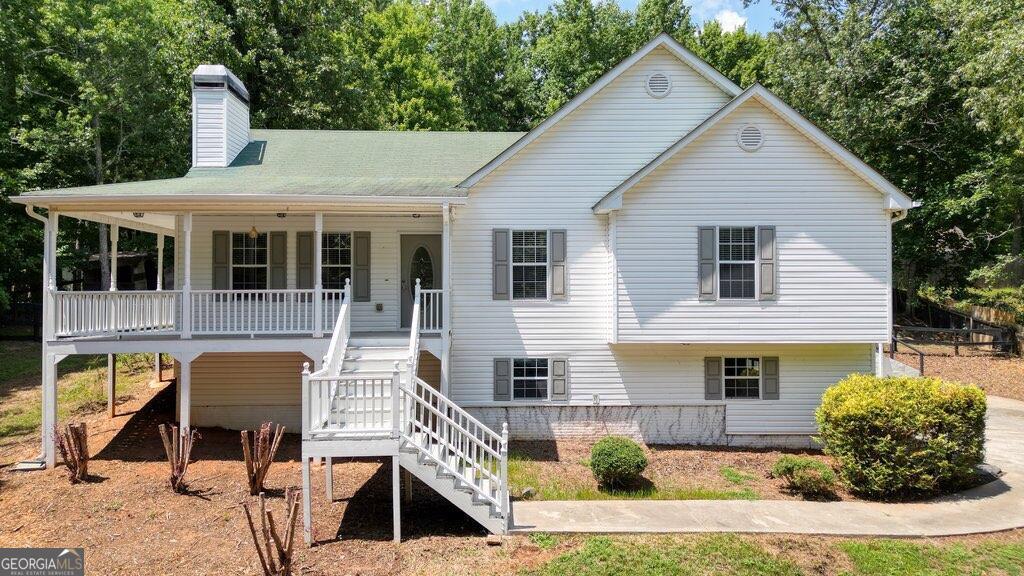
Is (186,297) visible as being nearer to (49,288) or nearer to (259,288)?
(259,288)

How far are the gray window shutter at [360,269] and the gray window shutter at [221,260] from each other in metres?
2.83

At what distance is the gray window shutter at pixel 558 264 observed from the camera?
39.9 ft

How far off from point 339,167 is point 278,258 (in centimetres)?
288

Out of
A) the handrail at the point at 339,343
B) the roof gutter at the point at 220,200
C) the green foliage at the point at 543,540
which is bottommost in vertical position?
the green foliage at the point at 543,540

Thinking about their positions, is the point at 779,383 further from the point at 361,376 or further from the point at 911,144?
the point at 911,144

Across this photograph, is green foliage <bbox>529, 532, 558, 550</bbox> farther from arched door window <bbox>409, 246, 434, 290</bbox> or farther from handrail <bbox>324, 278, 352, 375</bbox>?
arched door window <bbox>409, 246, 434, 290</bbox>

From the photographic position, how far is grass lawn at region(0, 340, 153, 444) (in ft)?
43.5

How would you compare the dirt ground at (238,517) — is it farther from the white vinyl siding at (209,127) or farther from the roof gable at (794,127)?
the white vinyl siding at (209,127)

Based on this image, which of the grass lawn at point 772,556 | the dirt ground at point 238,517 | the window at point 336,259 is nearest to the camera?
the grass lawn at point 772,556

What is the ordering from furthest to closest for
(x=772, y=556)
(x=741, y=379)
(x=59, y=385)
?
(x=59, y=385), (x=741, y=379), (x=772, y=556)

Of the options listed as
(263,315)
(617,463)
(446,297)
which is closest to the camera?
(617,463)

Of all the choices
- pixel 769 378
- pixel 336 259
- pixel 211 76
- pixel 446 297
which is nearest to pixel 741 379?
pixel 769 378

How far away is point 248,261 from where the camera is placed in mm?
12594

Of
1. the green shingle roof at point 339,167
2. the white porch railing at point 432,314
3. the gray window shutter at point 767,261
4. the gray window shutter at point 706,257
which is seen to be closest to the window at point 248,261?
the green shingle roof at point 339,167
